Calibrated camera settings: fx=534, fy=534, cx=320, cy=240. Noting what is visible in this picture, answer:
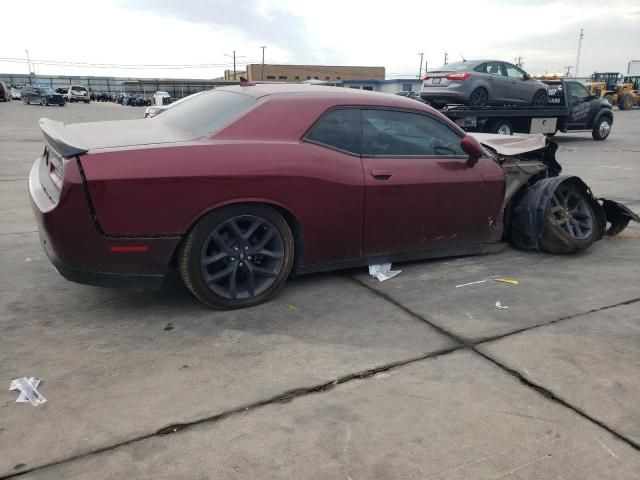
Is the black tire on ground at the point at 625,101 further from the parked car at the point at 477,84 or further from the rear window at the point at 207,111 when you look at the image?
the rear window at the point at 207,111

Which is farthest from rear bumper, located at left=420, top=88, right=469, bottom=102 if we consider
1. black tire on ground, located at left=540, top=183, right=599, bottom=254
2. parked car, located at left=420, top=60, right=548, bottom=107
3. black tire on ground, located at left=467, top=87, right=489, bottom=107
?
black tire on ground, located at left=540, top=183, right=599, bottom=254

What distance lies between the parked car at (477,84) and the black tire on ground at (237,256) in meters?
11.3

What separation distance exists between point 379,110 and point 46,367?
2887 mm

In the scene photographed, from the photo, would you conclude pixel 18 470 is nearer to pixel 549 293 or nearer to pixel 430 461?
pixel 430 461

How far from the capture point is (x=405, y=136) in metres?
4.28

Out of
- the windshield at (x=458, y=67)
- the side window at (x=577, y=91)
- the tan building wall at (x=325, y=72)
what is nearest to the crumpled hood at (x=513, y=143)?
the windshield at (x=458, y=67)

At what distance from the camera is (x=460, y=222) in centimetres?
456

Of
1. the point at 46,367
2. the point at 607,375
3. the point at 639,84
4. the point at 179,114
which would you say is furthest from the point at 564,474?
the point at 639,84

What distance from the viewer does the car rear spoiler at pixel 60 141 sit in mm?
3143

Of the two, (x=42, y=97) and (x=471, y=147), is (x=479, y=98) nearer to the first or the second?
(x=471, y=147)

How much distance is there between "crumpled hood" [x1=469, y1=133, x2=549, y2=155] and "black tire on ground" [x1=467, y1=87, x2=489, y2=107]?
8.78 m

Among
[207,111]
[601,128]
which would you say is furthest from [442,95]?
[207,111]

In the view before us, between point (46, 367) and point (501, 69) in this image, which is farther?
point (501, 69)

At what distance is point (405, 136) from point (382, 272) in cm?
112
